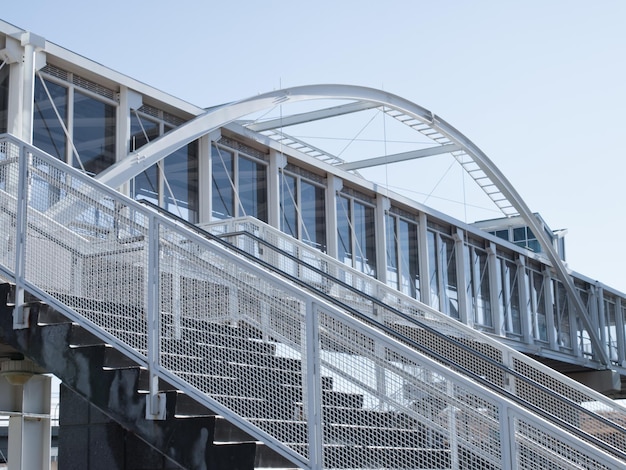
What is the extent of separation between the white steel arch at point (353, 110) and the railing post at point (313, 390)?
891 centimetres

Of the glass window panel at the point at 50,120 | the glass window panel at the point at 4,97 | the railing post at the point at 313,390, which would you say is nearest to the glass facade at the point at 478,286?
the glass window panel at the point at 50,120

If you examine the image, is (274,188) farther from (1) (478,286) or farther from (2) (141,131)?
(1) (478,286)

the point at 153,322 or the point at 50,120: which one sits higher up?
the point at 50,120

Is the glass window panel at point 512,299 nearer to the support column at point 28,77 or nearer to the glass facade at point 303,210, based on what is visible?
the glass facade at point 303,210

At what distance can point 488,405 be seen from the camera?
7266 millimetres

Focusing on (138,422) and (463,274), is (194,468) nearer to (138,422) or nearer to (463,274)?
(138,422)

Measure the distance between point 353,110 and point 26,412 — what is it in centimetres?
1341

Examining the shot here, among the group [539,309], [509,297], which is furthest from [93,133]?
[539,309]

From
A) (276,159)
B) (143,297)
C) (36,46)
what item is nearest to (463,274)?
(276,159)

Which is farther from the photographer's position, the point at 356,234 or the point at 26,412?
the point at 356,234

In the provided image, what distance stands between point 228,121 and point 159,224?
10.6 m

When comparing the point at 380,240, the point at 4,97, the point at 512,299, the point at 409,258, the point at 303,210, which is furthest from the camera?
the point at 512,299

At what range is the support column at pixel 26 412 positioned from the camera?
39.1 feet

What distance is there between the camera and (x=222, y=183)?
792 inches
